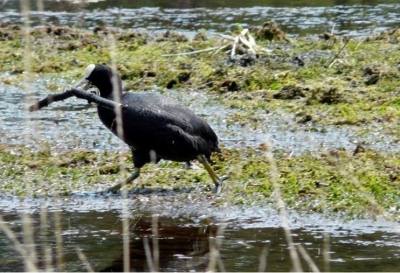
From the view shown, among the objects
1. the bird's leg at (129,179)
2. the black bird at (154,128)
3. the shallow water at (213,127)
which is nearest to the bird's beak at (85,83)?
the black bird at (154,128)

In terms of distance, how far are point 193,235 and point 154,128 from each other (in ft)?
3.30

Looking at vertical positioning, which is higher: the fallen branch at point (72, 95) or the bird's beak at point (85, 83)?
the fallen branch at point (72, 95)

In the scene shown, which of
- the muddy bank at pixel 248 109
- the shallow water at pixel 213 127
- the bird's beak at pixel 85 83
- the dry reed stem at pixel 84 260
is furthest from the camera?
the shallow water at pixel 213 127

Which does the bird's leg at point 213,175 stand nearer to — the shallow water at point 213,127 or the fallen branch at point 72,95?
the shallow water at point 213,127

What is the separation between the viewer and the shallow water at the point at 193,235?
6.11 metres

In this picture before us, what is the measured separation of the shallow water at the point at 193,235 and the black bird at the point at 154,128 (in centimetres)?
33

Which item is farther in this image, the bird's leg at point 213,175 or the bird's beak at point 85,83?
the bird's beak at point 85,83

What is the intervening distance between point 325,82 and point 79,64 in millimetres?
3261

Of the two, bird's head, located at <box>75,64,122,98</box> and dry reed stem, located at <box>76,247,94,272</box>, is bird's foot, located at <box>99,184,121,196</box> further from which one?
dry reed stem, located at <box>76,247,94,272</box>

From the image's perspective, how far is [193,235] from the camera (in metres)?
6.88

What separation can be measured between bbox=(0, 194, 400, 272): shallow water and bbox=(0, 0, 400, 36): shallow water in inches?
270

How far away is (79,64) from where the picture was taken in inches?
490

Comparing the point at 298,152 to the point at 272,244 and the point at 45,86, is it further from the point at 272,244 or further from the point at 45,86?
the point at 45,86

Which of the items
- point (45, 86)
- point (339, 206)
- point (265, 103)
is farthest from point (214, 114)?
point (339, 206)
